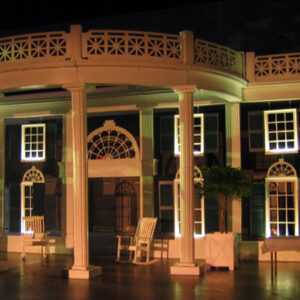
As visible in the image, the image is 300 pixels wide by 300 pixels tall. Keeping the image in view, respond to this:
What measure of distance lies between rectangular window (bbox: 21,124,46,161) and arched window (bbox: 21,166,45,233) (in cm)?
36

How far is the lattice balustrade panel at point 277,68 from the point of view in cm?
1414

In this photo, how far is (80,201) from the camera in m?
11.7

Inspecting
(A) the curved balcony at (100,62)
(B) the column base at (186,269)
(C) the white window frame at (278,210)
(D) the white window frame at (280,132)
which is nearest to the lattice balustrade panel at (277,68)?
(D) the white window frame at (280,132)

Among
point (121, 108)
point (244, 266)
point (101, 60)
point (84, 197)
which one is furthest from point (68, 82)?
point (244, 266)

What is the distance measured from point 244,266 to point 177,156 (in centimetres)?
342

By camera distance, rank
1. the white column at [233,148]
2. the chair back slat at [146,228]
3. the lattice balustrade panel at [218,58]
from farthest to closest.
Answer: the white column at [233,148] < the chair back slat at [146,228] < the lattice balustrade panel at [218,58]

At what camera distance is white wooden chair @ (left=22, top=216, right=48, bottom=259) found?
1473 centimetres

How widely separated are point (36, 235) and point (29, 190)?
5.56ft

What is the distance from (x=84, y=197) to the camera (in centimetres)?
1174

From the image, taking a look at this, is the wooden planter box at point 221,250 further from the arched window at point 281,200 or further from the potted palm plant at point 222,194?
the arched window at point 281,200

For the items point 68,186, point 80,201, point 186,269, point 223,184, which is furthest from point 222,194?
point 68,186

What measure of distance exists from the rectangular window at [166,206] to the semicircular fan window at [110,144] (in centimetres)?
118

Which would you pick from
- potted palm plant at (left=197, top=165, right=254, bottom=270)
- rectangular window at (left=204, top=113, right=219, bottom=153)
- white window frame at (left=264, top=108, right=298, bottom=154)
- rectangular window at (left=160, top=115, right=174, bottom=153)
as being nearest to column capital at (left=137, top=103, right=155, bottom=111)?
rectangular window at (left=160, top=115, right=174, bottom=153)

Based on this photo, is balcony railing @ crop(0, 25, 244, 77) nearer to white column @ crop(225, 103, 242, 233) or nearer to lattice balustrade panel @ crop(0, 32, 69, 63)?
lattice balustrade panel @ crop(0, 32, 69, 63)
